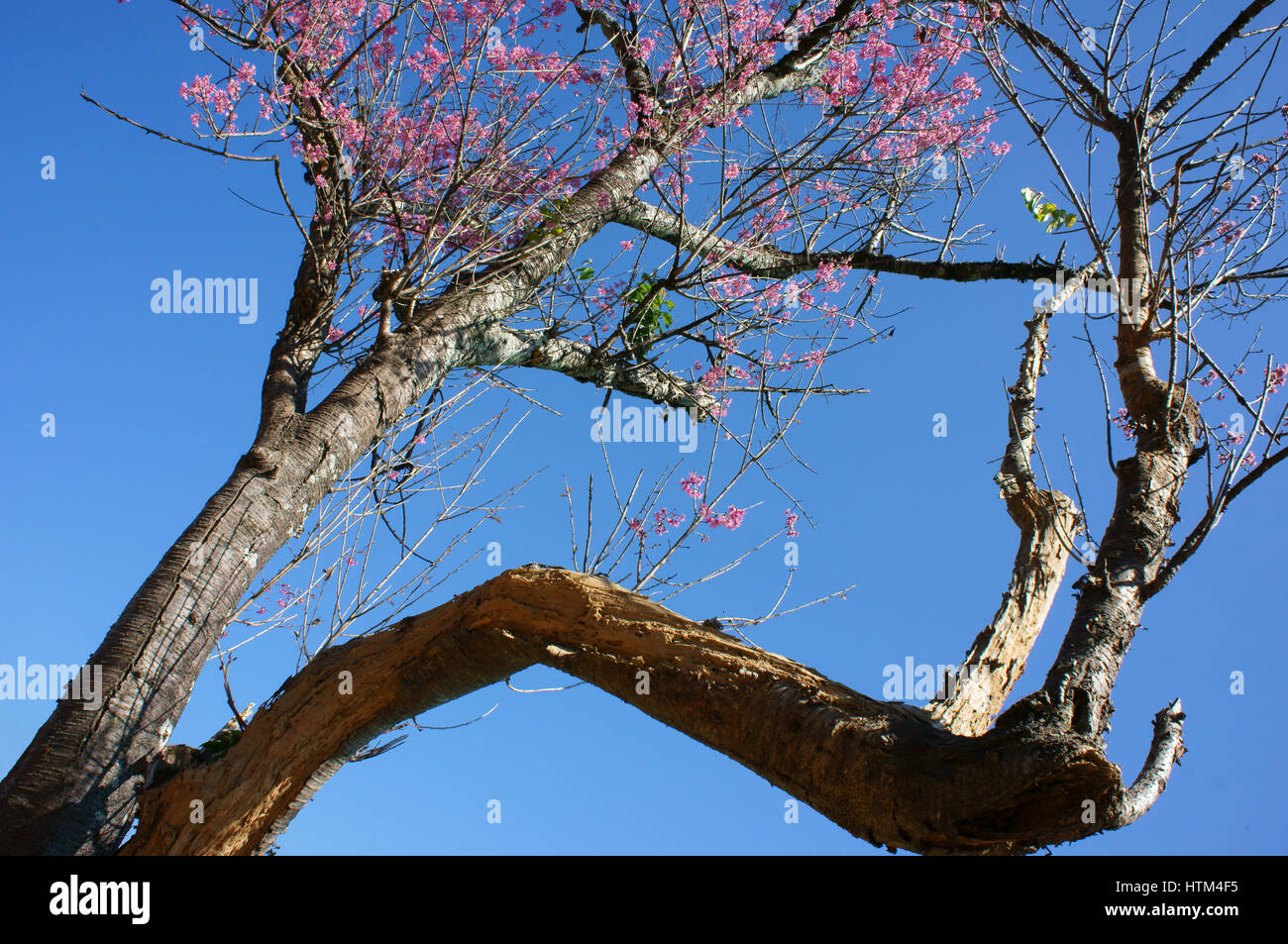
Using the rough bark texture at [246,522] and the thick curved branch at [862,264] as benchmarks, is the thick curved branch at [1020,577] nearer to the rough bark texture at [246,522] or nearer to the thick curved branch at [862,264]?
the rough bark texture at [246,522]

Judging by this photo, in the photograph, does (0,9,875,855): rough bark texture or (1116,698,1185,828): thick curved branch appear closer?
(1116,698,1185,828): thick curved branch

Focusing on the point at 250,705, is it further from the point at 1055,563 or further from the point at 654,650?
the point at 1055,563

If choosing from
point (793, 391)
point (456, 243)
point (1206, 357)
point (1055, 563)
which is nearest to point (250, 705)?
point (456, 243)

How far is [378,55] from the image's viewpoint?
4.51 m

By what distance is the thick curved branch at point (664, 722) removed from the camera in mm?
1419

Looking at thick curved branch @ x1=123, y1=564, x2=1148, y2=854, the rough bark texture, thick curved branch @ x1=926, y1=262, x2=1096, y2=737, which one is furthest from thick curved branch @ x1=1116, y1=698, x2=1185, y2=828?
the rough bark texture

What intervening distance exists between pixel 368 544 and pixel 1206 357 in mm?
2831

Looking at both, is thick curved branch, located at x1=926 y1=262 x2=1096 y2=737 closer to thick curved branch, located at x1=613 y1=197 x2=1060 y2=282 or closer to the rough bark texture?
the rough bark texture

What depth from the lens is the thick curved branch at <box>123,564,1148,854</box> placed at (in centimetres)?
142
